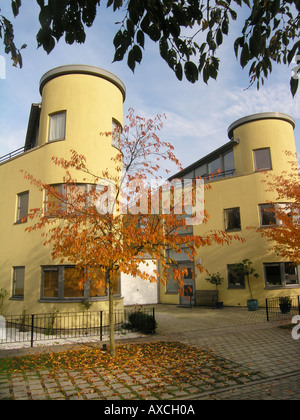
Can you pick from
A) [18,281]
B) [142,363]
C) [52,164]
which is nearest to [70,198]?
[52,164]

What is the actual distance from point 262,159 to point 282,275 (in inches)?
283

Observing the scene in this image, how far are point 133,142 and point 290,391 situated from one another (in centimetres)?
713

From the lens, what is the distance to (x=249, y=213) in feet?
63.6

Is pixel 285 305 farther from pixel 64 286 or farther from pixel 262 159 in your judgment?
pixel 64 286

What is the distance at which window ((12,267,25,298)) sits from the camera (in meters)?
13.5

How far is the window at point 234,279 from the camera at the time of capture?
18.9 meters

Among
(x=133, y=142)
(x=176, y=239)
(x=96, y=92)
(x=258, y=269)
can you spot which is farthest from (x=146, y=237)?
(x=258, y=269)

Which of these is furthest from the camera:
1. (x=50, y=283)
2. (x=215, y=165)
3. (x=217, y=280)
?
(x=215, y=165)

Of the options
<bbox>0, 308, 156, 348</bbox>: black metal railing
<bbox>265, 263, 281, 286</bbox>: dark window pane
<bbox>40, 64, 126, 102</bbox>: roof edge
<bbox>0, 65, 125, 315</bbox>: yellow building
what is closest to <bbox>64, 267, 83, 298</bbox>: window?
<bbox>0, 65, 125, 315</bbox>: yellow building

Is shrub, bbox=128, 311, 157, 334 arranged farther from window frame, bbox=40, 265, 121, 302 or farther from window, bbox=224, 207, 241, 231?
window, bbox=224, 207, 241, 231

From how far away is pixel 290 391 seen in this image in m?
5.76

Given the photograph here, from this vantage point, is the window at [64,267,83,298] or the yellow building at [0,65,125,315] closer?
the window at [64,267,83,298]

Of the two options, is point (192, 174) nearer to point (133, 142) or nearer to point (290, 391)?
point (133, 142)
